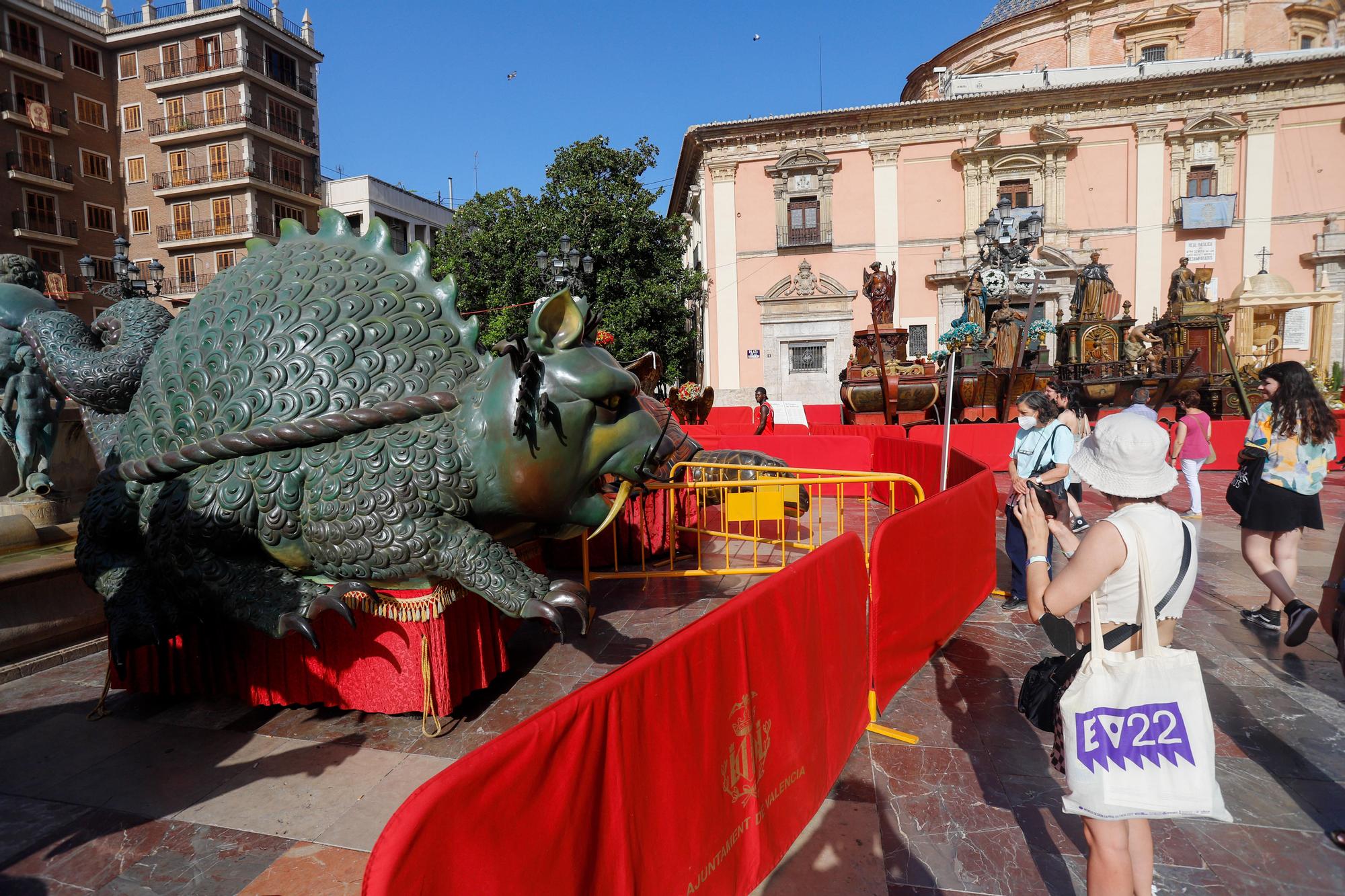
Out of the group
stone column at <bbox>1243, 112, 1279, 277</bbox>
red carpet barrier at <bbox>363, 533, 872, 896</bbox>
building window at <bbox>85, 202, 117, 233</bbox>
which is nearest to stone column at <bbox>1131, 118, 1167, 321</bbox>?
stone column at <bbox>1243, 112, 1279, 277</bbox>

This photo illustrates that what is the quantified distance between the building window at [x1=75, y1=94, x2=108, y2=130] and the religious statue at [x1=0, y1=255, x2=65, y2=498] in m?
32.6

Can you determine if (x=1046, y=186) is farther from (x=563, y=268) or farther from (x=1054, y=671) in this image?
(x=1054, y=671)

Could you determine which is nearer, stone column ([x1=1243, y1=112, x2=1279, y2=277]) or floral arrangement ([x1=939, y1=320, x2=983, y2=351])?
floral arrangement ([x1=939, y1=320, x2=983, y2=351])

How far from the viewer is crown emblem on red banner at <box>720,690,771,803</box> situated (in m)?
2.21

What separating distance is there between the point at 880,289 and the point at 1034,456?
1722 centimetres

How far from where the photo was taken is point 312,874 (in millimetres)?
2463

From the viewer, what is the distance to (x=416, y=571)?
2824 mm

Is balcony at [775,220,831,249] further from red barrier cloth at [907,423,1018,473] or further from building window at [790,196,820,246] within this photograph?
red barrier cloth at [907,423,1018,473]

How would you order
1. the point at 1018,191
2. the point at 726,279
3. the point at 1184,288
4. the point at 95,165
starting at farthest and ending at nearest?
the point at 95,165 < the point at 726,279 < the point at 1018,191 < the point at 1184,288

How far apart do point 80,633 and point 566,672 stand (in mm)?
3501

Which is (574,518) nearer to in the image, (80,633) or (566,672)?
(566,672)

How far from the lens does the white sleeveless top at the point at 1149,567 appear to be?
1.96 m

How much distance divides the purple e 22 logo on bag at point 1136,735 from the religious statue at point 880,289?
17965 millimetres

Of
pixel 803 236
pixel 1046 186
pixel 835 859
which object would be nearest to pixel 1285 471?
pixel 835 859
